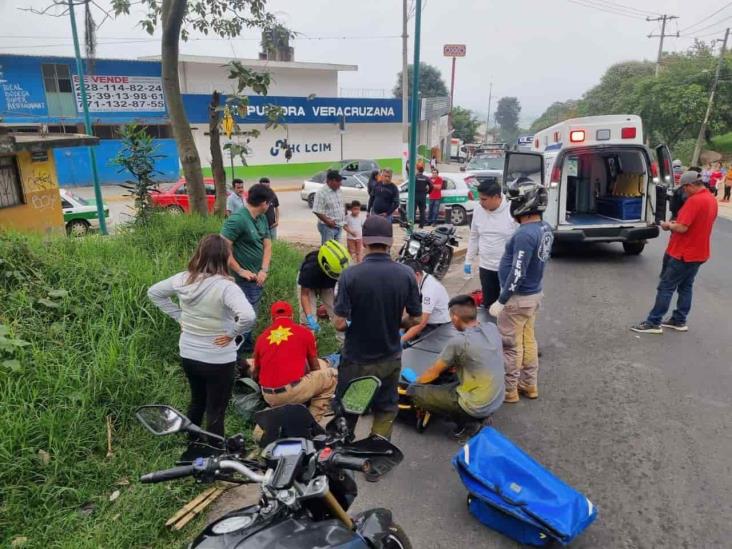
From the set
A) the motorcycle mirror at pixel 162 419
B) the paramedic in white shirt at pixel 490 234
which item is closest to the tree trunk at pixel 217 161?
the paramedic in white shirt at pixel 490 234

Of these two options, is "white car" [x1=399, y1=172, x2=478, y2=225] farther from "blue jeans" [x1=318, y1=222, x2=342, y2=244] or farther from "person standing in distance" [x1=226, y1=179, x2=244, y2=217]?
"person standing in distance" [x1=226, y1=179, x2=244, y2=217]

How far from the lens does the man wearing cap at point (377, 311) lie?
10.5 feet

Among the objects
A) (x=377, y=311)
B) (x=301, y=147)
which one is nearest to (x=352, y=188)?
(x=301, y=147)

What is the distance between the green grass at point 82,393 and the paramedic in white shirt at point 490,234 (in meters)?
2.97

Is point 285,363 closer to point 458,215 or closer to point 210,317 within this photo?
point 210,317

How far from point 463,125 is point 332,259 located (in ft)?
208

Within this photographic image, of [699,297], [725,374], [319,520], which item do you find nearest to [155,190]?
[319,520]

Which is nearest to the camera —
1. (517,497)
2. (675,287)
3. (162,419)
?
(162,419)

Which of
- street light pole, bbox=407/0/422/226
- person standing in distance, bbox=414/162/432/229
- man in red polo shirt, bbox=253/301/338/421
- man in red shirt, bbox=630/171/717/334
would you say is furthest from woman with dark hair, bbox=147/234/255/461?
person standing in distance, bbox=414/162/432/229

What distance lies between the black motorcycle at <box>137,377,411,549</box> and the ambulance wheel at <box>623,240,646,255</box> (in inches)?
367

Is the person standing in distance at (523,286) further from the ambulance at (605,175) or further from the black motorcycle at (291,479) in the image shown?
the ambulance at (605,175)

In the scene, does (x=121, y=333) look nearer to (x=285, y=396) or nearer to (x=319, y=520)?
(x=285, y=396)

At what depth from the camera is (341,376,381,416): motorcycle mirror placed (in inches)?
82.4

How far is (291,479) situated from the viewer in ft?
5.33
